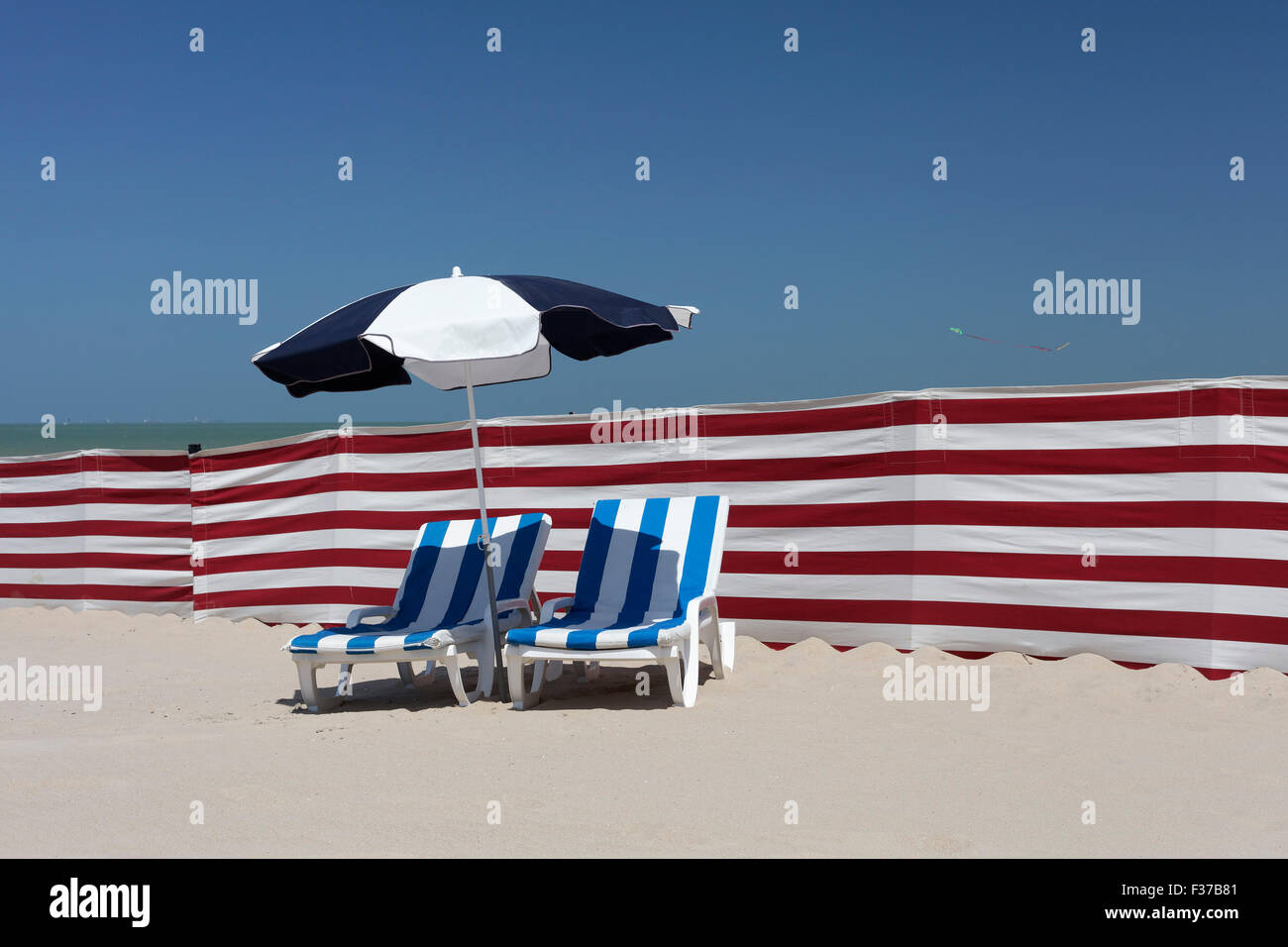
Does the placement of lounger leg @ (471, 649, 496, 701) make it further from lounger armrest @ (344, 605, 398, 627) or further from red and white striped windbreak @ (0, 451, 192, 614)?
red and white striped windbreak @ (0, 451, 192, 614)

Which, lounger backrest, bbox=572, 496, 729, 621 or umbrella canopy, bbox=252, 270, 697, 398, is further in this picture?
lounger backrest, bbox=572, 496, 729, 621

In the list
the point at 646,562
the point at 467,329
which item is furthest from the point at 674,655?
the point at 467,329

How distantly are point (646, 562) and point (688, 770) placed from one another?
205 cm

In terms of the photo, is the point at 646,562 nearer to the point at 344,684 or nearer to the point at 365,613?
the point at 365,613

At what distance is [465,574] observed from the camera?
21.2 ft

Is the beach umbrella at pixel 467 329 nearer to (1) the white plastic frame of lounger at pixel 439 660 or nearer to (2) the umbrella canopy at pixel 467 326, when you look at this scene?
(2) the umbrella canopy at pixel 467 326

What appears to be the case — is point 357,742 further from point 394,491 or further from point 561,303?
point 394,491

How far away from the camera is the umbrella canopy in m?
4.78

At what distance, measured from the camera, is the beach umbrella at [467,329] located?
478 cm

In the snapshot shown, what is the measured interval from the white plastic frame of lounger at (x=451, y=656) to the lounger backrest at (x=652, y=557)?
0.33m

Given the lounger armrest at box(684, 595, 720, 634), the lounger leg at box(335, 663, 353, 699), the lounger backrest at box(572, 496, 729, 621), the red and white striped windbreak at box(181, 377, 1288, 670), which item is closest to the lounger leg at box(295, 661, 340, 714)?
the lounger leg at box(335, 663, 353, 699)

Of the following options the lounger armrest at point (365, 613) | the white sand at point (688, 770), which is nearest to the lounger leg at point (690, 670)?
the white sand at point (688, 770)

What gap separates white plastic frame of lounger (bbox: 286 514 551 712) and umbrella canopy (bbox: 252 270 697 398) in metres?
1.24
